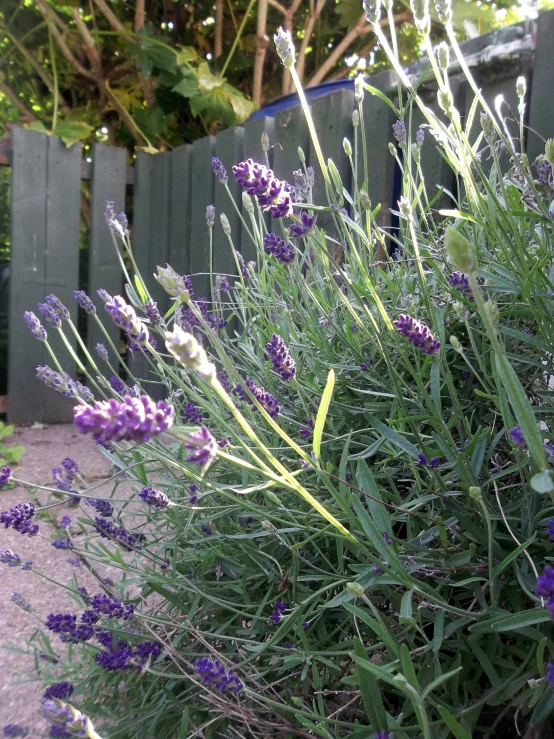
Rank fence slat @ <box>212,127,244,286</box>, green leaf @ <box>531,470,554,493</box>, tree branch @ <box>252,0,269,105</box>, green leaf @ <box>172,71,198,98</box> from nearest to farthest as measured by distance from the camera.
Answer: green leaf @ <box>531,470,554,493</box> → fence slat @ <box>212,127,244,286</box> → green leaf @ <box>172,71,198,98</box> → tree branch @ <box>252,0,269,105</box>

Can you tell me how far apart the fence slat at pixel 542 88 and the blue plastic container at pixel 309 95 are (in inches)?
35.3

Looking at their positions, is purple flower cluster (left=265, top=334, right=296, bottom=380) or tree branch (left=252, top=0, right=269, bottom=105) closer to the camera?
purple flower cluster (left=265, top=334, right=296, bottom=380)

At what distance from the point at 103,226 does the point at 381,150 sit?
2.14 metres

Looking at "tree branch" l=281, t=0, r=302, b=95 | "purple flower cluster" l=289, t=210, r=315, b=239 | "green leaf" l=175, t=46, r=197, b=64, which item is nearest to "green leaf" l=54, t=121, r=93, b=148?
"green leaf" l=175, t=46, r=197, b=64

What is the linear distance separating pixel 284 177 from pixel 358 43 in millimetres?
2308

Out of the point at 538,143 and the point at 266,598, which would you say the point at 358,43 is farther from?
the point at 266,598

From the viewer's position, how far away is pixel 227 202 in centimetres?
304

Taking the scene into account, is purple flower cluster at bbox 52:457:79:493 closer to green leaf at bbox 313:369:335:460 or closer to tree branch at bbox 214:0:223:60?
green leaf at bbox 313:369:335:460

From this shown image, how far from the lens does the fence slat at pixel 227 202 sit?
2941 mm

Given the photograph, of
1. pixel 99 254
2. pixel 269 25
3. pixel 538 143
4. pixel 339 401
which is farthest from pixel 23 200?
pixel 339 401

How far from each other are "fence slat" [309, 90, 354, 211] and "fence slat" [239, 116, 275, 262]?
13.3 inches

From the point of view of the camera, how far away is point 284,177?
2611 millimetres

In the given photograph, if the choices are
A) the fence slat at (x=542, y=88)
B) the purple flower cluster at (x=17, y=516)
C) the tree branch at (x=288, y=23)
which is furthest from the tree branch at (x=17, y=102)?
the purple flower cluster at (x=17, y=516)

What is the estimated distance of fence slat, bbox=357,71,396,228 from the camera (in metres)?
2.15
